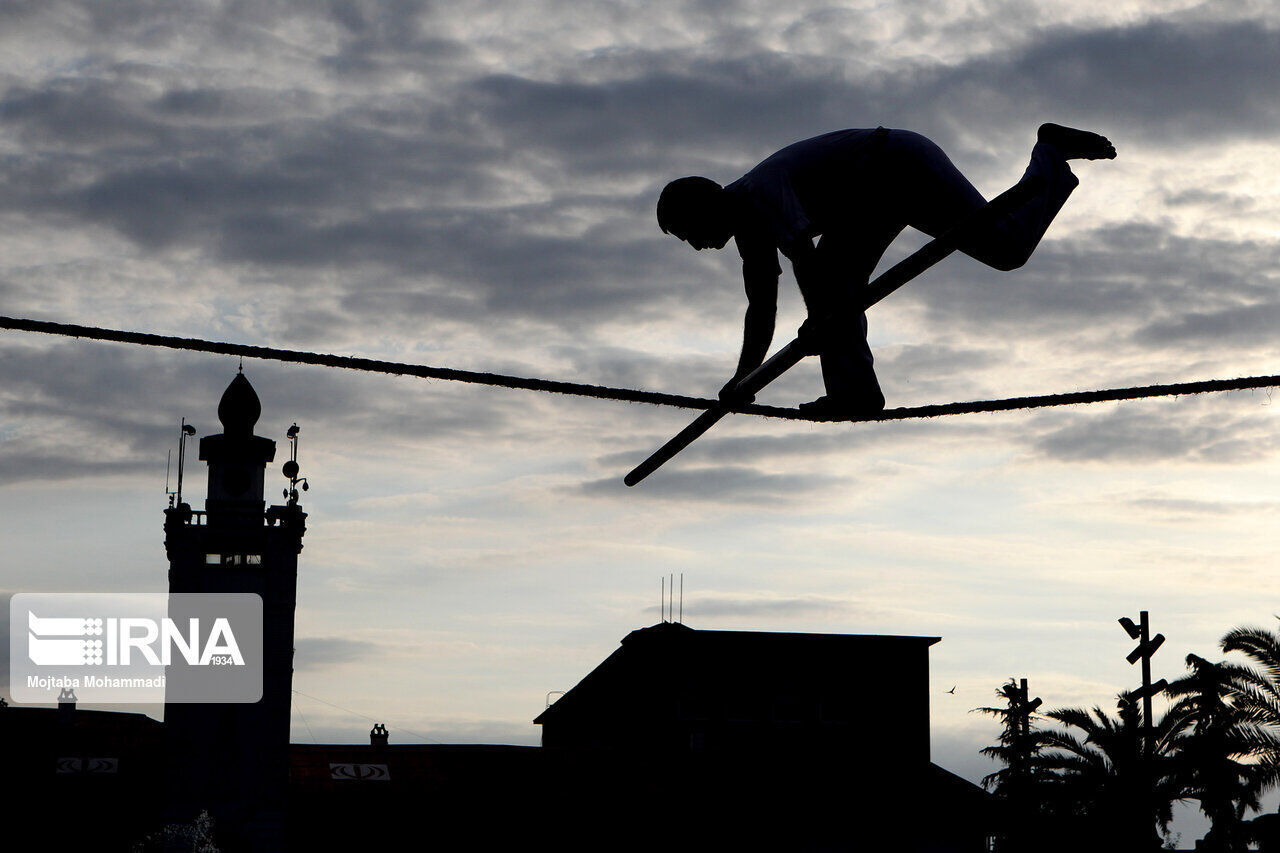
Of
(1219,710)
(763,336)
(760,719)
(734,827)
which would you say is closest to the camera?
(763,336)

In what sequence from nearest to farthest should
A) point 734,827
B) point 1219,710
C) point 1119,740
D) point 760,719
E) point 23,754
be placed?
point 1219,710 → point 1119,740 → point 734,827 → point 23,754 → point 760,719

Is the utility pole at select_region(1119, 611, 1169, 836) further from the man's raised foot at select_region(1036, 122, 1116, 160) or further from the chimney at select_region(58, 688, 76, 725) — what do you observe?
the chimney at select_region(58, 688, 76, 725)

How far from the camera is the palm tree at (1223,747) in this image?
31.8 meters

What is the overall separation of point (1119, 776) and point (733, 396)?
→ 3633cm

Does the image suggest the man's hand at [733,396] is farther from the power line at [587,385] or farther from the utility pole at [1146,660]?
the utility pole at [1146,660]

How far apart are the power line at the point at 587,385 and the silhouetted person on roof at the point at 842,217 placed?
0.23 metres

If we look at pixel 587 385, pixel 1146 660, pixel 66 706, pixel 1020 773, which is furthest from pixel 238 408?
pixel 587 385

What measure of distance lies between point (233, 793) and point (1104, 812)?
40.5 m

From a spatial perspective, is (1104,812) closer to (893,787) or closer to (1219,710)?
(1219,710)

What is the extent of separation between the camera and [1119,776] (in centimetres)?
4069

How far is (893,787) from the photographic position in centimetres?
5725

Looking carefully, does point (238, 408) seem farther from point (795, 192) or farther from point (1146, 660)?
point (795, 192)

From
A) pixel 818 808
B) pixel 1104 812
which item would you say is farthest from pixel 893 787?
pixel 1104 812

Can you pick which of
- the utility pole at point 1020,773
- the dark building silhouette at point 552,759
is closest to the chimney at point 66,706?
the dark building silhouette at point 552,759
